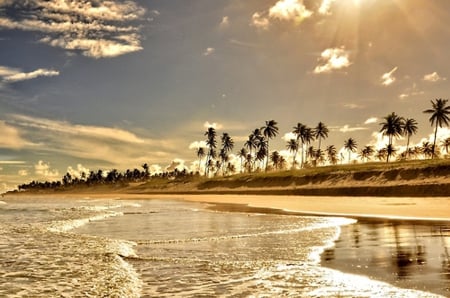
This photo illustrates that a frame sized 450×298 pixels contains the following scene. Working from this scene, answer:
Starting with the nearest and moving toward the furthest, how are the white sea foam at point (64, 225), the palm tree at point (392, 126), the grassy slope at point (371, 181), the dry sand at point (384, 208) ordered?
the white sea foam at point (64, 225) < the dry sand at point (384, 208) < the grassy slope at point (371, 181) < the palm tree at point (392, 126)

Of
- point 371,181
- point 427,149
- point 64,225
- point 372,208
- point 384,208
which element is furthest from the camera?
point 427,149

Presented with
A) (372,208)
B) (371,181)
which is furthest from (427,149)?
(372,208)

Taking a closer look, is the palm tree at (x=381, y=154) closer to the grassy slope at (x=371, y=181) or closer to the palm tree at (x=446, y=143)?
the palm tree at (x=446, y=143)

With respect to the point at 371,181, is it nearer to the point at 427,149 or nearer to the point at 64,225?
the point at 64,225

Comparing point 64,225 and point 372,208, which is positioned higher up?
point 372,208

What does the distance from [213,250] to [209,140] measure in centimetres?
17020

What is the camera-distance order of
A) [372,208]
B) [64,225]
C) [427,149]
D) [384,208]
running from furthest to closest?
[427,149] < [372,208] < [384,208] < [64,225]

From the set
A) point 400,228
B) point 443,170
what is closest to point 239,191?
point 443,170

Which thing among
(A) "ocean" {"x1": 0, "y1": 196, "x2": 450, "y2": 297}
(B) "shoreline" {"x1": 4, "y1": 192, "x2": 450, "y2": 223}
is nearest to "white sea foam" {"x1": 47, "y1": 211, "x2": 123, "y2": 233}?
(A) "ocean" {"x1": 0, "y1": 196, "x2": 450, "y2": 297}

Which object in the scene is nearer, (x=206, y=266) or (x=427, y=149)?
(x=206, y=266)

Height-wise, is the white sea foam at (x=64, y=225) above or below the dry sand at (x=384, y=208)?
below

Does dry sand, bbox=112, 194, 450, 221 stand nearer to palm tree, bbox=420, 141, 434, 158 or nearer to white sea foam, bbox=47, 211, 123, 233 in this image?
white sea foam, bbox=47, 211, 123, 233

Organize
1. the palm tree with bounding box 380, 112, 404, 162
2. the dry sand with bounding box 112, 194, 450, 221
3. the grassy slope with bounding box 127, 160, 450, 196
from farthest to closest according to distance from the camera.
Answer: the palm tree with bounding box 380, 112, 404, 162
the grassy slope with bounding box 127, 160, 450, 196
the dry sand with bounding box 112, 194, 450, 221

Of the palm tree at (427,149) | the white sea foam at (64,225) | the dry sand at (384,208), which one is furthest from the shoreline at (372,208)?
the palm tree at (427,149)
